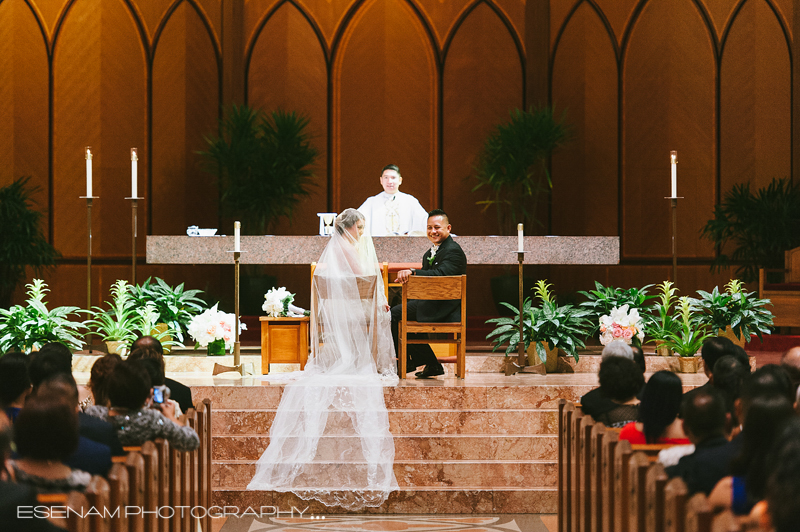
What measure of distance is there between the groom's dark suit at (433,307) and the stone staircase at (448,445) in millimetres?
703

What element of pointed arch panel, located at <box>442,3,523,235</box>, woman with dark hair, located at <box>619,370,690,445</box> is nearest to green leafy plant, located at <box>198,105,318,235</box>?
pointed arch panel, located at <box>442,3,523,235</box>

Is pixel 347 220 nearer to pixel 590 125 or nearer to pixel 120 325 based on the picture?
pixel 120 325

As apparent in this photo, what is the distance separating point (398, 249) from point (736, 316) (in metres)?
2.95

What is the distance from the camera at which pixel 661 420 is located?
3.28 m

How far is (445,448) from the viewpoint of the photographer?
5492 millimetres

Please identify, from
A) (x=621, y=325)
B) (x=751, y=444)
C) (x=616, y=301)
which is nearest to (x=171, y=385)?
(x=751, y=444)

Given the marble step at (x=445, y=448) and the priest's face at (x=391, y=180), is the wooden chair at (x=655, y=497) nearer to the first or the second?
the marble step at (x=445, y=448)

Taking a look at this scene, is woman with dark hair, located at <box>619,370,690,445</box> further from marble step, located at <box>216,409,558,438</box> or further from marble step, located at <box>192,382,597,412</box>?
marble step, located at <box>192,382,597,412</box>

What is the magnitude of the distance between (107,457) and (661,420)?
2086mm

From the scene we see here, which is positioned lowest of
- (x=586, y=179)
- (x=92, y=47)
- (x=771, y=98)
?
(x=586, y=179)

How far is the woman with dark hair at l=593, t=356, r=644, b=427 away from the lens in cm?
366

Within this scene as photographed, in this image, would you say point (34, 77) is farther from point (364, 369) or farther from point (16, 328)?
point (364, 369)

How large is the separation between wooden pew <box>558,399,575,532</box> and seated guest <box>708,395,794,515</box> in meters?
1.64

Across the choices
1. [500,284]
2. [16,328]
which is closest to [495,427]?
[16,328]
